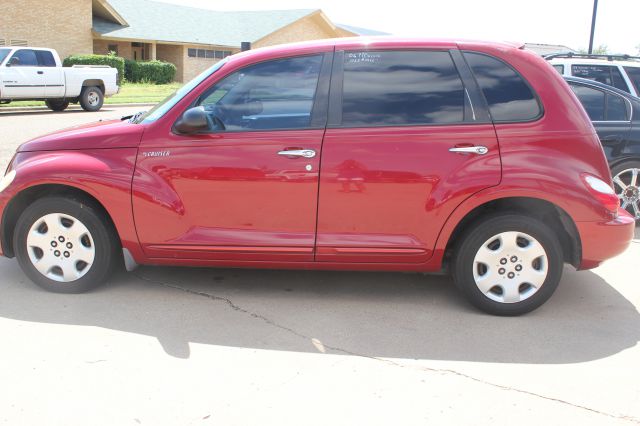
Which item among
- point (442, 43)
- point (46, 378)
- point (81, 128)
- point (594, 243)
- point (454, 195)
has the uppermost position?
point (442, 43)

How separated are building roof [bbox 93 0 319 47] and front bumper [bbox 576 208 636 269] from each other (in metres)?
33.8

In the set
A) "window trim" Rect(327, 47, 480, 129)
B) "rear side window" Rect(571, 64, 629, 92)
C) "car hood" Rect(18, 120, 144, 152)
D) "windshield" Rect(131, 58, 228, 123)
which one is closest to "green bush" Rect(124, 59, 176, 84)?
"rear side window" Rect(571, 64, 629, 92)

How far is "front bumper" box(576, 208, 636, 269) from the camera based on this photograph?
4188 mm

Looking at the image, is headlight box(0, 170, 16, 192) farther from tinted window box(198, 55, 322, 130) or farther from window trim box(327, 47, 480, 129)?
window trim box(327, 47, 480, 129)

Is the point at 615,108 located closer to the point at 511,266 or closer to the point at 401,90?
the point at 511,266

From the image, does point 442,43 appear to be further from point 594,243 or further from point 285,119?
point 594,243

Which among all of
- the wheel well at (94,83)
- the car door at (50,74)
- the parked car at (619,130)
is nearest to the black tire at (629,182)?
the parked car at (619,130)

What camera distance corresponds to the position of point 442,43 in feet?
14.4

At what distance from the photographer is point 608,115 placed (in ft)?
22.6

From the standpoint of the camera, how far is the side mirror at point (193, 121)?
4.21 meters

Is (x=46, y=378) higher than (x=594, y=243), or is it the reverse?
(x=594, y=243)

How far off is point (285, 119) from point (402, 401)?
2107 millimetres

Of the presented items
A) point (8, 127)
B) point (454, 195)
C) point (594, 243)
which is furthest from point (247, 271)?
point (8, 127)

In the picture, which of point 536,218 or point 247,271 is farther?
point 247,271
